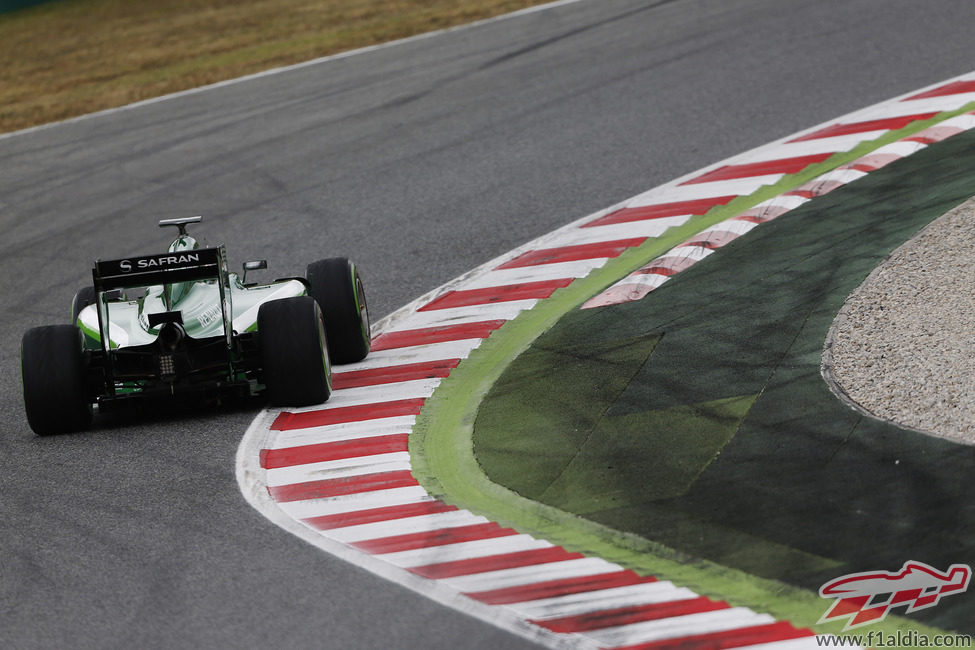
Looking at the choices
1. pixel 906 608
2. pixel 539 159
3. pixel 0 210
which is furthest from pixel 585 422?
pixel 0 210

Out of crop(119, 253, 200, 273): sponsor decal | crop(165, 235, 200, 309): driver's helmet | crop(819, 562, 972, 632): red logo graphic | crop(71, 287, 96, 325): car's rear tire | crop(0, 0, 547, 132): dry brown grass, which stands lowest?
crop(819, 562, 972, 632): red logo graphic

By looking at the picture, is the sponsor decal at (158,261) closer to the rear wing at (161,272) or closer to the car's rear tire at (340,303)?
the rear wing at (161,272)

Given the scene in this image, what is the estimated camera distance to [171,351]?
945 centimetres

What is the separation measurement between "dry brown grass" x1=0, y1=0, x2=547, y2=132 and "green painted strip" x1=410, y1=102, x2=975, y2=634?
10504mm

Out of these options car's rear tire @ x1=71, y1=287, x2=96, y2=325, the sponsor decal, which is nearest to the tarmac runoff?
the sponsor decal

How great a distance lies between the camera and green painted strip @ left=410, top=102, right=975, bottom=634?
254 inches

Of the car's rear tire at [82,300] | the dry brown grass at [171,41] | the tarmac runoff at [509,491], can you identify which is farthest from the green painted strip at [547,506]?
the dry brown grass at [171,41]

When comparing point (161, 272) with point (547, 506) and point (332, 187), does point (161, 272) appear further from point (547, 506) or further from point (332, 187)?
point (332, 187)

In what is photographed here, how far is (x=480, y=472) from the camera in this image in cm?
838

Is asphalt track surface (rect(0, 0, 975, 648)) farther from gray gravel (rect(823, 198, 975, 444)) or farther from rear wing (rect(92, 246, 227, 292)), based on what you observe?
gray gravel (rect(823, 198, 975, 444))

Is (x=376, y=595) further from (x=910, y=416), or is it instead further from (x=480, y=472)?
(x=910, y=416)

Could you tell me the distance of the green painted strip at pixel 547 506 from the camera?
6445mm

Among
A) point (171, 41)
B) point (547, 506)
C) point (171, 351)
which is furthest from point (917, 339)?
point (171, 41)

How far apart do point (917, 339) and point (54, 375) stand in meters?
5.73
